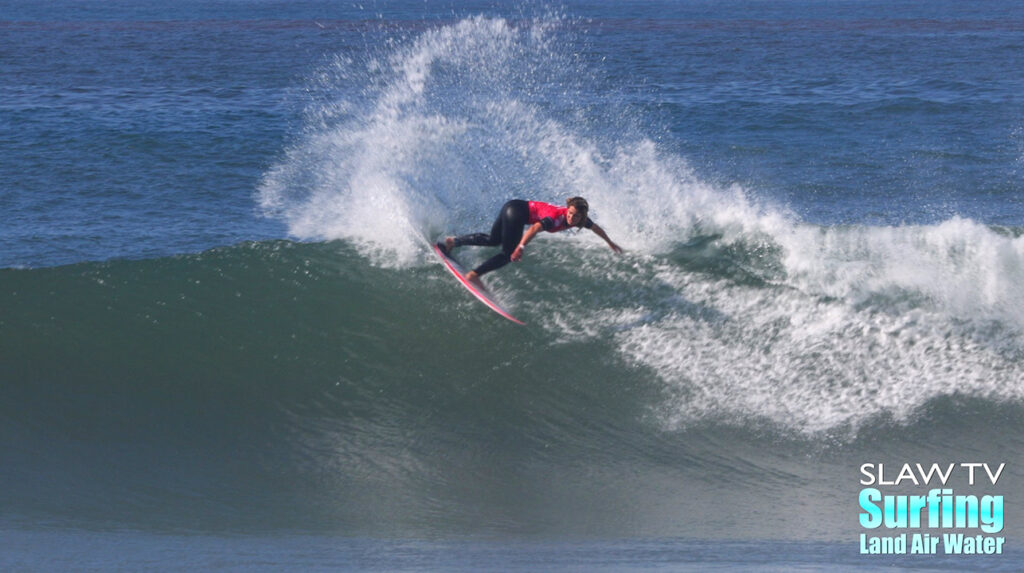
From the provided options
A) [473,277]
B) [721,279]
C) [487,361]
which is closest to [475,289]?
[473,277]

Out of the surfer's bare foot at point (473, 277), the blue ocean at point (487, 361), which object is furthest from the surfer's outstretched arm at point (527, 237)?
the blue ocean at point (487, 361)

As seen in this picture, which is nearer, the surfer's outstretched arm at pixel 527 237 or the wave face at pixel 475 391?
the wave face at pixel 475 391

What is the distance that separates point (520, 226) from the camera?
9.24 metres

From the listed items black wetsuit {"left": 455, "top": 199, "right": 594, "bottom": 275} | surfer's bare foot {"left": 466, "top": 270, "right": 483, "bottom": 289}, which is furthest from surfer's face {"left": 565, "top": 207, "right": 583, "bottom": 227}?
surfer's bare foot {"left": 466, "top": 270, "right": 483, "bottom": 289}

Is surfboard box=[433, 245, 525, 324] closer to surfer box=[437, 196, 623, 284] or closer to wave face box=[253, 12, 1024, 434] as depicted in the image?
surfer box=[437, 196, 623, 284]

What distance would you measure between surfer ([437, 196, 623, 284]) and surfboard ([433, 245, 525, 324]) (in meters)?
0.07

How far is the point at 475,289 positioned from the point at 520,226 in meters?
0.76

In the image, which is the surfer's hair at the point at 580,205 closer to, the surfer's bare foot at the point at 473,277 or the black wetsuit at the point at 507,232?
the black wetsuit at the point at 507,232

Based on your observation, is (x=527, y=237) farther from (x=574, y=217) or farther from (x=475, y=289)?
(x=475, y=289)

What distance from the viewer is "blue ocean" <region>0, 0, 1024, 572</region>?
22.2 feet

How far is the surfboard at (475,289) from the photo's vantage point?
934 cm

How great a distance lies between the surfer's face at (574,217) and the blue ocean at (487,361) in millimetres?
1197

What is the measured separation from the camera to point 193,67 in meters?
28.4

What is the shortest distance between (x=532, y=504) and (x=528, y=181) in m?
6.15
